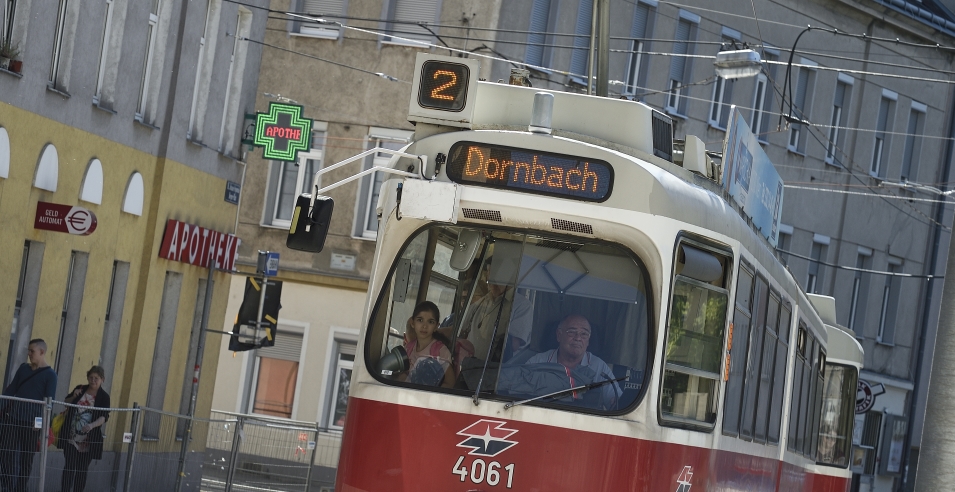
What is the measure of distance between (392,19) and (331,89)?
1.80 meters

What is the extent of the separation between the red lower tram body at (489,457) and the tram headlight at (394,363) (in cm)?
19

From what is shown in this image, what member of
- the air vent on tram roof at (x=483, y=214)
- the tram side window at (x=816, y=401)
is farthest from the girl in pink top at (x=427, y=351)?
the tram side window at (x=816, y=401)

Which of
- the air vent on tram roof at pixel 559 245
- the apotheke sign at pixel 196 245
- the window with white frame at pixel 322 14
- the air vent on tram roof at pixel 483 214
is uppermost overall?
the window with white frame at pixel 322 14

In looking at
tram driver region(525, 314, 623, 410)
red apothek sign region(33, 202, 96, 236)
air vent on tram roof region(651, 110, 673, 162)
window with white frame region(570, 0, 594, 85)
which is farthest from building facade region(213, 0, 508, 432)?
tram driver region(525, 314, 623, 410)

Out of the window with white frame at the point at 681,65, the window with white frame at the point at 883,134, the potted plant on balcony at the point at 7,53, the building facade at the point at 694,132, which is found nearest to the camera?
the potted plant on balcony at the point at 7,53

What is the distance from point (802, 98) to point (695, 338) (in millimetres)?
29523

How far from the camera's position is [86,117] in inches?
735

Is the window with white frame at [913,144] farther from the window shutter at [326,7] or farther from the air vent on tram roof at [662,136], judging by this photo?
the air vent on tram roof at [662,136]

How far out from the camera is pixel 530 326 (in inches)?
335

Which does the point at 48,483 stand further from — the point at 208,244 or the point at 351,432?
the point at 208,244

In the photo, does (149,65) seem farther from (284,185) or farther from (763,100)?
(763,100)

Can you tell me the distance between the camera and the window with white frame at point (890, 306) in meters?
41.5

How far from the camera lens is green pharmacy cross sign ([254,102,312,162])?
78.9 ft

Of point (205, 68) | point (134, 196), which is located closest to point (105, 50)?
point (134, 196)
